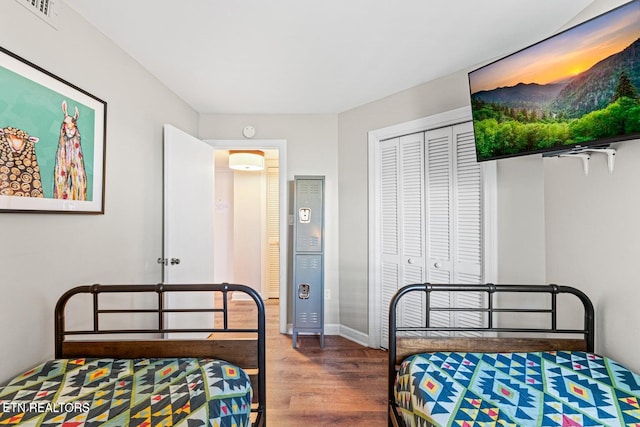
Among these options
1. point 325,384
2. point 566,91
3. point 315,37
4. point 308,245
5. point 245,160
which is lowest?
point 325,384

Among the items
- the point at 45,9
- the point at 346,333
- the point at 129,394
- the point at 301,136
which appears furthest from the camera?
the point at 301,136

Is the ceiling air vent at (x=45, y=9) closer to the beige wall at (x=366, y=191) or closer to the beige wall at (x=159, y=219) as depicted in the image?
the beige wall at (x=159, y=219)

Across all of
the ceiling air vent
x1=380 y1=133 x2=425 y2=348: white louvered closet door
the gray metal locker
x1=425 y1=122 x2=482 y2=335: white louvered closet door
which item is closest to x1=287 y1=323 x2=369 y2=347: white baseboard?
x1=380 y1=133 x2=425 y2=348: white louvered closet door

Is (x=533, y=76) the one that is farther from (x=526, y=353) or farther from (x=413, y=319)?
(x=413, y=319)

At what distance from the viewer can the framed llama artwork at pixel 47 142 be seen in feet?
4.39

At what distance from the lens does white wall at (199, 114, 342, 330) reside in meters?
3.43

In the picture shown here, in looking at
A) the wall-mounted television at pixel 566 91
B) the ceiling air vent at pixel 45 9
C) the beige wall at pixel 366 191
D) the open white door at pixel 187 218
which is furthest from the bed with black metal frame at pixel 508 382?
the ceiling air vent at pixel 45 9

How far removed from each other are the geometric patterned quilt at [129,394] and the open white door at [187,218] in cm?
120

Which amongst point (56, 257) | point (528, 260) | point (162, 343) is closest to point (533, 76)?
point (528, 260)

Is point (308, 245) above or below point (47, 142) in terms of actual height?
below

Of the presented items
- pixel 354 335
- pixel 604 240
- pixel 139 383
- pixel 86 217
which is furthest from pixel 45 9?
pixel 354 335

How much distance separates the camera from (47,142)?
152cm

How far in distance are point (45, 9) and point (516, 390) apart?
2.70 meters

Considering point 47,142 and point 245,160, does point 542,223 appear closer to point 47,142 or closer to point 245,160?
point 47,142
